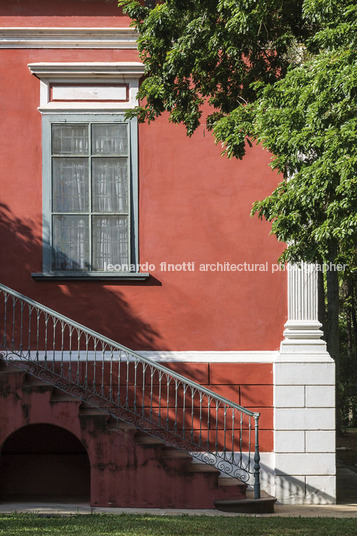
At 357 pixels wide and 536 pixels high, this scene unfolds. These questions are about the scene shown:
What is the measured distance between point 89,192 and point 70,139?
80 cm

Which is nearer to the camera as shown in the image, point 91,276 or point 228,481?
point 228,481

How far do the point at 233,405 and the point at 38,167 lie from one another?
4.33 metres

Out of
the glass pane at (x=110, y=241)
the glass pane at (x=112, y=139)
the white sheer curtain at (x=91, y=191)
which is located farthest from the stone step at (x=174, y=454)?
the glass pane at (x=112, y=139)

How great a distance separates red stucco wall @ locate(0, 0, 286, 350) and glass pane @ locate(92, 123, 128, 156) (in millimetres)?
252

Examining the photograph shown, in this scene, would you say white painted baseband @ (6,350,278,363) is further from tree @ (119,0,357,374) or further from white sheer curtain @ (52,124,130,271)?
tree @ (119,0,357,374)

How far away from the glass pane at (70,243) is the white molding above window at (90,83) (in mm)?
1587

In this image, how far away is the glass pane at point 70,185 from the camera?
1168cm

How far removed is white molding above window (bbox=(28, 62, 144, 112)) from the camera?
1155 cm

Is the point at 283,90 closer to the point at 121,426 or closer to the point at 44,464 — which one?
the point at 121,426

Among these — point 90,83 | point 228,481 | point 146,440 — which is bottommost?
point 228,481

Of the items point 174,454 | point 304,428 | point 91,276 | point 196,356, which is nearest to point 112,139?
point 91,276

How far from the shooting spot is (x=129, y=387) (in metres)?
11.2

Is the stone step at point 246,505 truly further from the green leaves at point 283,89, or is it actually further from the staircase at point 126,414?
the green leaves at point 283,89

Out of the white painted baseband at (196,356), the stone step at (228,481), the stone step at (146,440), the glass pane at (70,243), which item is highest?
the glass pane at (70,243)
